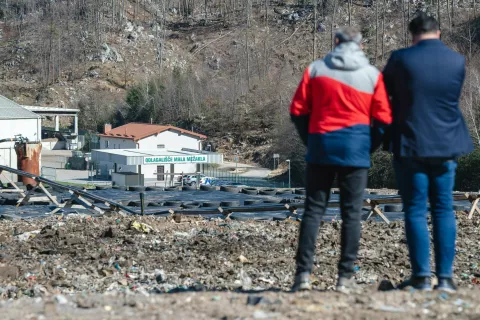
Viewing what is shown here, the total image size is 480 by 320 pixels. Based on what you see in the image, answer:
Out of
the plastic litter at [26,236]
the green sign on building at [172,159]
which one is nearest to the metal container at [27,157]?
the green sign on building at [172,159]

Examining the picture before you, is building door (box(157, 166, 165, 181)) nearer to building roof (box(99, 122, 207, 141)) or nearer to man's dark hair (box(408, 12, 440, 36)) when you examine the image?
Answer: building roof (box(99, 122, 207, 141))

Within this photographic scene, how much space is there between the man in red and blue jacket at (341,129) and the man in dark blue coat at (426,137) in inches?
6.1

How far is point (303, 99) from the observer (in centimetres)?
548

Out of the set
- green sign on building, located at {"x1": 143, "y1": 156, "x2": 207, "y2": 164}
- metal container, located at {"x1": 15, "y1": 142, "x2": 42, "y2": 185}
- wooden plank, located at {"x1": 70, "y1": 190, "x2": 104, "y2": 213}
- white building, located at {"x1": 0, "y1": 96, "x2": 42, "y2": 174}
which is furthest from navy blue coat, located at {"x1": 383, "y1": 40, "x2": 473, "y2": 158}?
white building, located at {"x1": 0, "y1": 96, "x2": 42, "y2": 174}

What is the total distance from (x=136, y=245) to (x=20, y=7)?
121 m

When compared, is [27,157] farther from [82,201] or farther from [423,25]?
[423,25]

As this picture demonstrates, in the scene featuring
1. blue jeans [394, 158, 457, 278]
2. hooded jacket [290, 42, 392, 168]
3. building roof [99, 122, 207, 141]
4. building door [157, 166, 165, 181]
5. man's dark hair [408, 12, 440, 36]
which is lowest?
building door [157, 166, 165, 181]

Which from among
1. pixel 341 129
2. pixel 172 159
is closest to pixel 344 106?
pixel 341 129

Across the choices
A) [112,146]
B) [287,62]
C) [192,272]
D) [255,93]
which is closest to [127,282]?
[192,272]

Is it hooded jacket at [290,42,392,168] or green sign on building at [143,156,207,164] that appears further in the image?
green sign on building at [143,156,207,164]

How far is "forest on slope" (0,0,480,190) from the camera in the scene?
79125mm

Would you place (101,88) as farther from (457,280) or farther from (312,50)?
(457,280)

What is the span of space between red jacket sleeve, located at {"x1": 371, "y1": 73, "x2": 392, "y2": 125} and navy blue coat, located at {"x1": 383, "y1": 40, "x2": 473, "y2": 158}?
9cm

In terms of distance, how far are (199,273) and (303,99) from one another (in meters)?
3.27
